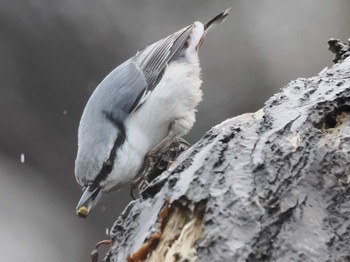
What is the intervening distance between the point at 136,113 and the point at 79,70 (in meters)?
1.38

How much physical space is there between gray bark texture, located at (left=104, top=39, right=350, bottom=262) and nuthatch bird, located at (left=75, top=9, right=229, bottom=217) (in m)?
0.68

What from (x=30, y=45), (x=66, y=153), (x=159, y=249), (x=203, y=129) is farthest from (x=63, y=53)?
(x=159, y=249)

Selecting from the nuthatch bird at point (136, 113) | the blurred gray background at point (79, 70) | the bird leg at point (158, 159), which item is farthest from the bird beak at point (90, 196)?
the blurred gray background at point (79, 70)

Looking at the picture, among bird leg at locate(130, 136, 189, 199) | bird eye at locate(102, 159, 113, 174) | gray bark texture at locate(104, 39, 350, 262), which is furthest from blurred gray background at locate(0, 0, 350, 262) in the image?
gray bark texture at locate(104, 39, 350, 262)

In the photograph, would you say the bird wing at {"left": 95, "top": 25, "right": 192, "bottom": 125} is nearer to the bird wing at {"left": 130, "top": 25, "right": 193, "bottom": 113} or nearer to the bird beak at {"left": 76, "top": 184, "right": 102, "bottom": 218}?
the bird wing at {"left": 130, "top": 25, "right": 193, "bottom": 113}

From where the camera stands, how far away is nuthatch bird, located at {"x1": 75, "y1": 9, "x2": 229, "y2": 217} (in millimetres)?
2455

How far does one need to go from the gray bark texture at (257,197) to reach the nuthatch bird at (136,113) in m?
0.68

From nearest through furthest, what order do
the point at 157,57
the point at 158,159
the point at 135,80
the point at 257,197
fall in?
the point at 257,197 < the point at 158,159 < the point at 135,80 < the point at 157,57

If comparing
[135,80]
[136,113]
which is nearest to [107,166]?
[136,113]

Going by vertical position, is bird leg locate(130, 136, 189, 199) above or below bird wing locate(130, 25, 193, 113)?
below

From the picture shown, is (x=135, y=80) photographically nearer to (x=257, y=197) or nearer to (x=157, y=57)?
(x=157, y=57)

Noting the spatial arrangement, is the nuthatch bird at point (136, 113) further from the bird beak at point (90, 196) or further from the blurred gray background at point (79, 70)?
the blurred gray background at point (79, 70)

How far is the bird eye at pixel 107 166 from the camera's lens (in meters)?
2.45

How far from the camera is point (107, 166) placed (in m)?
2.46
